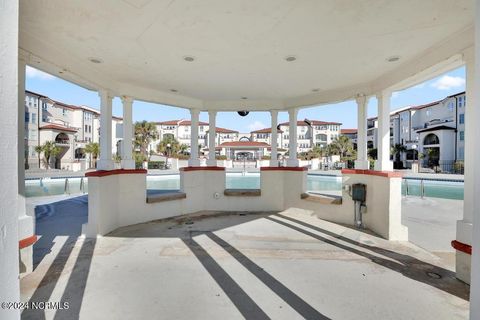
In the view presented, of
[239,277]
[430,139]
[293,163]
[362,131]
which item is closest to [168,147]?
[293,163]

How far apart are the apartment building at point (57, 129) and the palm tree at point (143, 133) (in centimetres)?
292

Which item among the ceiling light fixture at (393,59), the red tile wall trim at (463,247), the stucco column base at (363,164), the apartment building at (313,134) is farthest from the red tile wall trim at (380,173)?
the apartment building at (313,134)

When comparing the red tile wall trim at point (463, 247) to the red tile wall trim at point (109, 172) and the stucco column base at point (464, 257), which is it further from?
the red tile wall trim at point (109, 172)

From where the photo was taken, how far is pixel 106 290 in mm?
3229

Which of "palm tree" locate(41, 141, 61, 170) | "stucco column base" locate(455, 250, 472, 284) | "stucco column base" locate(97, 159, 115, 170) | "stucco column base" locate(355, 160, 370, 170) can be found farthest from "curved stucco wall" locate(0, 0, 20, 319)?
"palm tree" locate(41, 141, 61, 170)

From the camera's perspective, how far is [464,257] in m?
Result: 3.56

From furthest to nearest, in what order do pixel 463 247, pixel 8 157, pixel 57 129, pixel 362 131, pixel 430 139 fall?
pixel 430 139
pixel 57 129
pixel 362 131
pixel 463 247
pixel 8 157

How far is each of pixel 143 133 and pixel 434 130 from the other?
40603 mm

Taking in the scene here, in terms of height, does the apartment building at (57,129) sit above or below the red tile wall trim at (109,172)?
above

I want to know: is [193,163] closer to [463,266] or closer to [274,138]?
[274,138]

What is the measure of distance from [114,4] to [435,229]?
7.74m

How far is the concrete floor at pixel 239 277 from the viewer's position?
2.86 meters

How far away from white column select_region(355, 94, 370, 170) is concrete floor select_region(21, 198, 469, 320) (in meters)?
1.85

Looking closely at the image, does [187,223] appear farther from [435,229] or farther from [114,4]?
[435,229]
